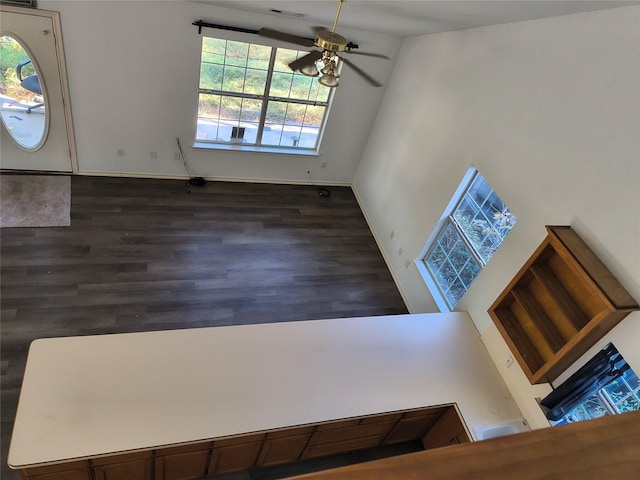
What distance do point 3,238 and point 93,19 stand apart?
8.28 ft

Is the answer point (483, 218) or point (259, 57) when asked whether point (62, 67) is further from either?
point (483, 218)

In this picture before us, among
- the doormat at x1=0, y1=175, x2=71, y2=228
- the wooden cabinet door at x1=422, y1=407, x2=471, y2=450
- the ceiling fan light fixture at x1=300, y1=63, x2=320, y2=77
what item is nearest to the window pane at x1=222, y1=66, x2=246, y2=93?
the doormat at x1=0, y1=175, x2=71, y2=228

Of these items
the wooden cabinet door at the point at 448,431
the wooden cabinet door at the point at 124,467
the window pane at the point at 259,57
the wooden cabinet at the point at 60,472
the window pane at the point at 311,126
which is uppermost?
the window pane at the point at 259,57

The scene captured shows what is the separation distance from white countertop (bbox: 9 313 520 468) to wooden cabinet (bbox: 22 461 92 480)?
0.14 m

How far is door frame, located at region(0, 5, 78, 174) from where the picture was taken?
419 cm

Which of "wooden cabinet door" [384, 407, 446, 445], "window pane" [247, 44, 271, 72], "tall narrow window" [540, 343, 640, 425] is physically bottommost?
"tall narrow window" [540, 343, 640, 425]

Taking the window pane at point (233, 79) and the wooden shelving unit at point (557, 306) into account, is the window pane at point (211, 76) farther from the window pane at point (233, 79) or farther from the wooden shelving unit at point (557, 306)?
the wooden shelving unit at point (557, 306)

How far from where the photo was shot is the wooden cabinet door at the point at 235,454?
282 cm

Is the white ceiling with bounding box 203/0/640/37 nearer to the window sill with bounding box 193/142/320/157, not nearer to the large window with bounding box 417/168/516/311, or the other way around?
the large window with bounding box 417/168/516/311

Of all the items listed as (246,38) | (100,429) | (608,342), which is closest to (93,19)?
(246,38)

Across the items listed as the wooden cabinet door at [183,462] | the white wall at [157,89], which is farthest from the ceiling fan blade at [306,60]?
the wooden cabinet door at [183,462]

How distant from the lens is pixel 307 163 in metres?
6.36

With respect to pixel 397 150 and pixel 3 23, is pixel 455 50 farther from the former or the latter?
pixel 3 23

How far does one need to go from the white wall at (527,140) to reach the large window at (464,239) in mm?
113
